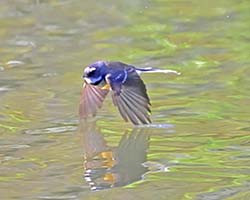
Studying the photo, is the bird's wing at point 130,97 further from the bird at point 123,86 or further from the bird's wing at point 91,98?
the bird's wing at point 91,98

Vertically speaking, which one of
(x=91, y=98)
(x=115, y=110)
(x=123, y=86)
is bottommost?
(x=115, y=110)

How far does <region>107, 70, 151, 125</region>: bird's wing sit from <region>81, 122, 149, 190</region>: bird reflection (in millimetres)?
141

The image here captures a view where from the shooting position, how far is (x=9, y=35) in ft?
26.9

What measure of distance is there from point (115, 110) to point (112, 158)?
36.3 inches

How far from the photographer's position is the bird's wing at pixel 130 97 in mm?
5387

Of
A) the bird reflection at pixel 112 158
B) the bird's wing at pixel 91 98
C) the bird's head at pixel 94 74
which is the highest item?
the bird's head at pixel 94 74

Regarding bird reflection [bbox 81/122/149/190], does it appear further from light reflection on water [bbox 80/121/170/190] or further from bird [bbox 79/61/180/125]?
bird [bbox 79/61/180/125]

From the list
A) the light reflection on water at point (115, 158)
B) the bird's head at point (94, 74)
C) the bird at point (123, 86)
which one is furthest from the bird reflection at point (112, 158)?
the bird's head at point (94, 74)

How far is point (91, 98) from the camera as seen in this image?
5.60 meters

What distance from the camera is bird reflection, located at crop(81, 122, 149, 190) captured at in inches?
192

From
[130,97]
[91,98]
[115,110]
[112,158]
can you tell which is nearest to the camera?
[112,158]

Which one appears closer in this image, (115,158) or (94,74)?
(115,158)

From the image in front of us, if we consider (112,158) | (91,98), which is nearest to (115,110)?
(91,98)

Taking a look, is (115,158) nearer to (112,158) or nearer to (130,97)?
(112,158)
